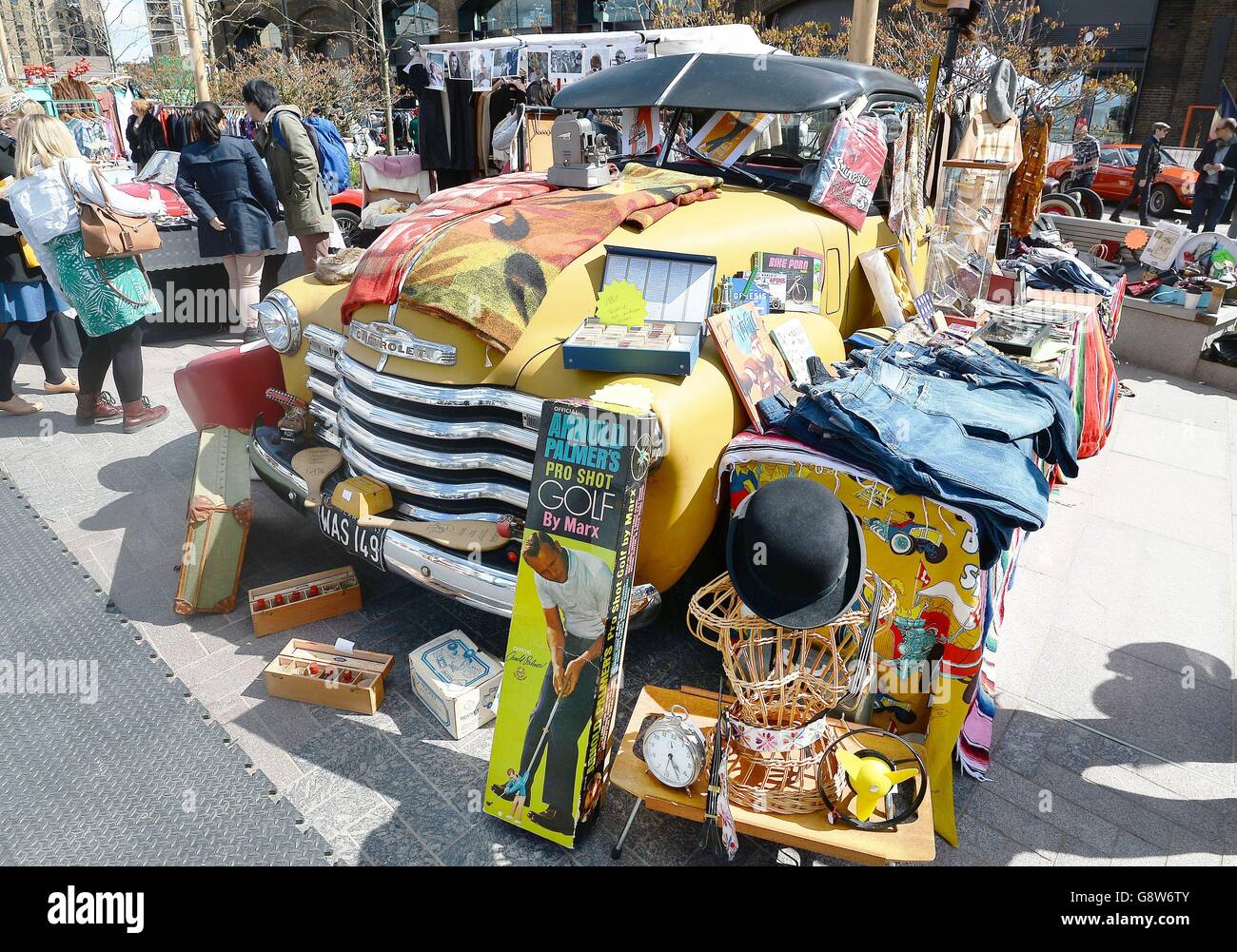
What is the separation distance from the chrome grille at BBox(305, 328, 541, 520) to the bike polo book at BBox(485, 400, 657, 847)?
422 millimetres

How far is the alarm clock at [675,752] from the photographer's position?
8.26 feet

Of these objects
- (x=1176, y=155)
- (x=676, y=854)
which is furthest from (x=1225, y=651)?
(x=1176, y=155)

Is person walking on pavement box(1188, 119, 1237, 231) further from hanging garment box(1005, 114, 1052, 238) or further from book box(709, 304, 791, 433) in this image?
book box(709, 304, 791, 433)

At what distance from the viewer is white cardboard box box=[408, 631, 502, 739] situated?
10.3ft

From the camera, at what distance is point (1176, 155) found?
1562 centimetres

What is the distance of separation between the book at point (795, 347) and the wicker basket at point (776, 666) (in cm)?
113

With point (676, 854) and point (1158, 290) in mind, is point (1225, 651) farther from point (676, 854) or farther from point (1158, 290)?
point (1158, 290)

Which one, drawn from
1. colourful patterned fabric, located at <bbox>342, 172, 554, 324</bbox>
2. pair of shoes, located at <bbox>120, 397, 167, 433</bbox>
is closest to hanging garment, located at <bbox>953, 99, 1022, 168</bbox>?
colourful patterned fabric, located at <bbox>342, 172, 554, 324</bbox>

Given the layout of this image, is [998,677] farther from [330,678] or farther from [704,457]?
[330,678]

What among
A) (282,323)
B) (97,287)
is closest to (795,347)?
(282,323)

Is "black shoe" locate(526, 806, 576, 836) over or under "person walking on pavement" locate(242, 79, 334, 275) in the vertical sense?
under

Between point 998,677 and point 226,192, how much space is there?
23.2 feet

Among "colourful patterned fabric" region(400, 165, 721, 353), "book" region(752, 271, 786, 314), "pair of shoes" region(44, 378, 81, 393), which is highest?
"colourful patterned fabric" region(400, 165, 721, 353)

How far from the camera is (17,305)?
5988 mm
